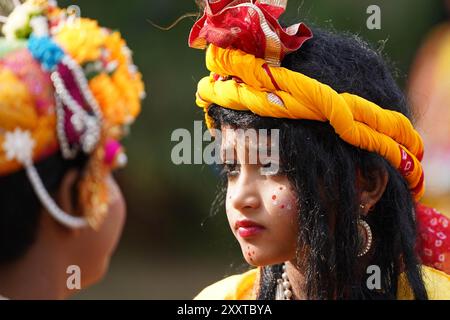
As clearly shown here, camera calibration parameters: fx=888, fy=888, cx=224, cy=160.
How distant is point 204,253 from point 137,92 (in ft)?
13.9

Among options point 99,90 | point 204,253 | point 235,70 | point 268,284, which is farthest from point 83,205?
point 204,253

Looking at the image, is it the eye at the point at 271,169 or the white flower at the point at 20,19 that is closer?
the white flower at the point at 20,19

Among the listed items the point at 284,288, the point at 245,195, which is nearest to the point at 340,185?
the point at 245,195

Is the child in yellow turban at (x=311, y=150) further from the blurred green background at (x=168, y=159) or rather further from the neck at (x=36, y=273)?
the blurred green background at (x=168, y=159)

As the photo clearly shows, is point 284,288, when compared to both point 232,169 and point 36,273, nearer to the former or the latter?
point 232,169

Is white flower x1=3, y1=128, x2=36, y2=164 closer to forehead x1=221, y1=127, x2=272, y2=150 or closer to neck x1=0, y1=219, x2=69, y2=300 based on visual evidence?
neck x1=0, y1=219, x2=69, y2=300

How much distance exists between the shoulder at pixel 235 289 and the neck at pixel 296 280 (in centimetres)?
19

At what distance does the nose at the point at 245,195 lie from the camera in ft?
7.93

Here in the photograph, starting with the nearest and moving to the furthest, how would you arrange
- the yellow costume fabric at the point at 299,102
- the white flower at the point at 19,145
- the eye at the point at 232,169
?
the white flower at the point at 19,145
the yellow costume fabric at the point at 299,102
the eye at the point at 232,169

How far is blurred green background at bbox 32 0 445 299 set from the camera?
215 inches

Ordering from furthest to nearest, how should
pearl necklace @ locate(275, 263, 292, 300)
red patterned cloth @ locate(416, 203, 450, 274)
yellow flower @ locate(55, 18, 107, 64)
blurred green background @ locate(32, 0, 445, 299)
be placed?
blurred green background @ locate(32, 0, 445, 299), red patterned cloth @ locate(416, 203, 450, 274), pearl necklace @ locate(275, 263, 292, 300), yellow flower @ locate(55, 18, 107, 64)

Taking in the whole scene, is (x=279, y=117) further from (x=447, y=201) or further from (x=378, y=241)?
(x=447, y=201)

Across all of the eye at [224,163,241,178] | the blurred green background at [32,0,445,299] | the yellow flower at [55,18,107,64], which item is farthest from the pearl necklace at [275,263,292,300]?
the blurred green background at [32,0,445,299]

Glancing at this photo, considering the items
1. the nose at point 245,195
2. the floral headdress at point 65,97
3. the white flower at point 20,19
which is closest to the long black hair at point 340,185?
the nose at point 245,195
